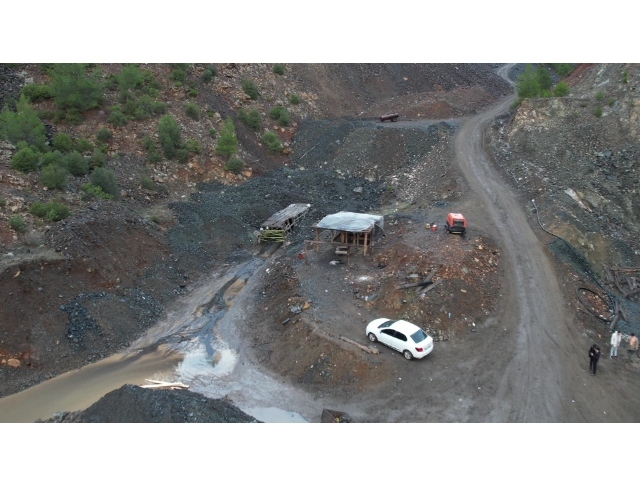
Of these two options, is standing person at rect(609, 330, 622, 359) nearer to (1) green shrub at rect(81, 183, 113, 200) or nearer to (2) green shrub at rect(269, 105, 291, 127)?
(1) green shrub at rect(81, 183, 113, 200)

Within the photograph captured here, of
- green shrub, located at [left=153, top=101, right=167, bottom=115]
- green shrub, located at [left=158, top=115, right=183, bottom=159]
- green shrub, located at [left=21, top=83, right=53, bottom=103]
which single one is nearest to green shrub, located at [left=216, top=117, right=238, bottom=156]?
green shrub, located at [left=158, top=115, right=183, bottom=159]

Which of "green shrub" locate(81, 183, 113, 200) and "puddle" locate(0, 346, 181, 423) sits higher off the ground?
"green shrub" locate(81, 183, 113, 200)

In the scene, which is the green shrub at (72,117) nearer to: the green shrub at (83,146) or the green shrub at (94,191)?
the green shrub at (83,146)

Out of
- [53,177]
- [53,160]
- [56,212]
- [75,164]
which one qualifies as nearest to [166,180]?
[75,164]

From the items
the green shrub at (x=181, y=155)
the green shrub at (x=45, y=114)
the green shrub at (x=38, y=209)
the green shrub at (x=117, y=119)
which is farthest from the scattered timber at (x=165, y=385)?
the green shrub at (x=45, y=114)

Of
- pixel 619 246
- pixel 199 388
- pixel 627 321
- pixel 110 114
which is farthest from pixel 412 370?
pixel 110 114
